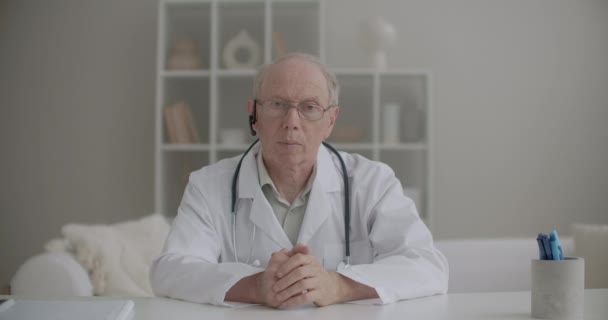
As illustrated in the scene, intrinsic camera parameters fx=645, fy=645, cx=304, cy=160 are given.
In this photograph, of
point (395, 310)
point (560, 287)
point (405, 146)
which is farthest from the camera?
point (405, 146)

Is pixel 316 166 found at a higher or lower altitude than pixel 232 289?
higher

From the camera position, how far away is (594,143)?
389cm

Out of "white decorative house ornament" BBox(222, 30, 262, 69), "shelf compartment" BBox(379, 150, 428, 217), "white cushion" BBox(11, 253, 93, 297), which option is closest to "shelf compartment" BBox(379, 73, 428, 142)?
"shelf compartment" BBox(379, 150, 428, 217)

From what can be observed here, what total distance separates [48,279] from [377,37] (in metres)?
2.19

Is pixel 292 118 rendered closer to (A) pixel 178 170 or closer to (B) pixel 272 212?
(B) pixel 272 212

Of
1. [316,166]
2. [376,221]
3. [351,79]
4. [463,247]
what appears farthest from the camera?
[351,79]

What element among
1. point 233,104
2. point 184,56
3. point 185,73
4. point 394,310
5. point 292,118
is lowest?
point 394,310

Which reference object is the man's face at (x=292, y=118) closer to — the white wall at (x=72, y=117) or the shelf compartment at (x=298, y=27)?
the shelf compartment at (x=298, y=27)

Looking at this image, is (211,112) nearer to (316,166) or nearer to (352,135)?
(352,135)

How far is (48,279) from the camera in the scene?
2246 mm

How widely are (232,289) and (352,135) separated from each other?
2.37 metres

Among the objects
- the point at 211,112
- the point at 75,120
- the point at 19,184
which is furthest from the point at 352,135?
the point at 19,184

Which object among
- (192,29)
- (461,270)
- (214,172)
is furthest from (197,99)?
(214,172)

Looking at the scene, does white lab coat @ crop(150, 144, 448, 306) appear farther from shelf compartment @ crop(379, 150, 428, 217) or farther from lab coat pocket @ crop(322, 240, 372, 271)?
shelf compartment @ crop(379, 150, 428, 217)
